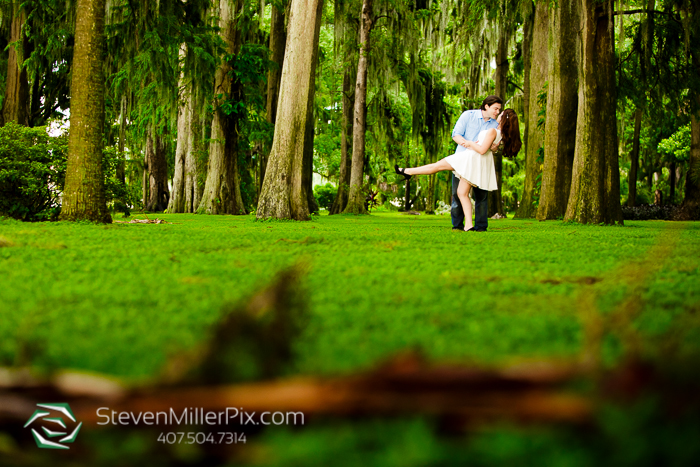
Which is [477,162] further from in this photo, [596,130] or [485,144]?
[596,130]

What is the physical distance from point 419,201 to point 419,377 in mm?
45296

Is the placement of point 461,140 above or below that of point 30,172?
above

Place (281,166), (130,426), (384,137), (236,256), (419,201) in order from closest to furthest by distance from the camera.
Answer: (130,426) < (236,256) < (281,166) < (384,137) < (419,201)

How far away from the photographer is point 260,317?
0.94 meters

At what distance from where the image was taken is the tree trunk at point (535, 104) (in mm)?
16797

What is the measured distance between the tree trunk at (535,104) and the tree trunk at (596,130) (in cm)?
593

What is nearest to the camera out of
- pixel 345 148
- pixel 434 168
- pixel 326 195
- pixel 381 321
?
pixel 381 321

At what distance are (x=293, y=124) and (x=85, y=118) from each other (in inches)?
171

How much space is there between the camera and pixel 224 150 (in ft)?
64.6

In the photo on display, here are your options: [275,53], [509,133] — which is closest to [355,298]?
[509,133]

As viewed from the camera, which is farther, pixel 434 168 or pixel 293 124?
pixel 293 124

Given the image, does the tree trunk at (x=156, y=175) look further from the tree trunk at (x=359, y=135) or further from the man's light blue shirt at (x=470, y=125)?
the man's light blue shirt at (x=470, y=125)

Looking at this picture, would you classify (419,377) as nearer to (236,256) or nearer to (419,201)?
(236,256)

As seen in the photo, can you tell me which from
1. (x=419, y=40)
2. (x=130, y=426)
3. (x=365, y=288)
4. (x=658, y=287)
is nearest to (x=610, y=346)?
(x=130, y=426)
